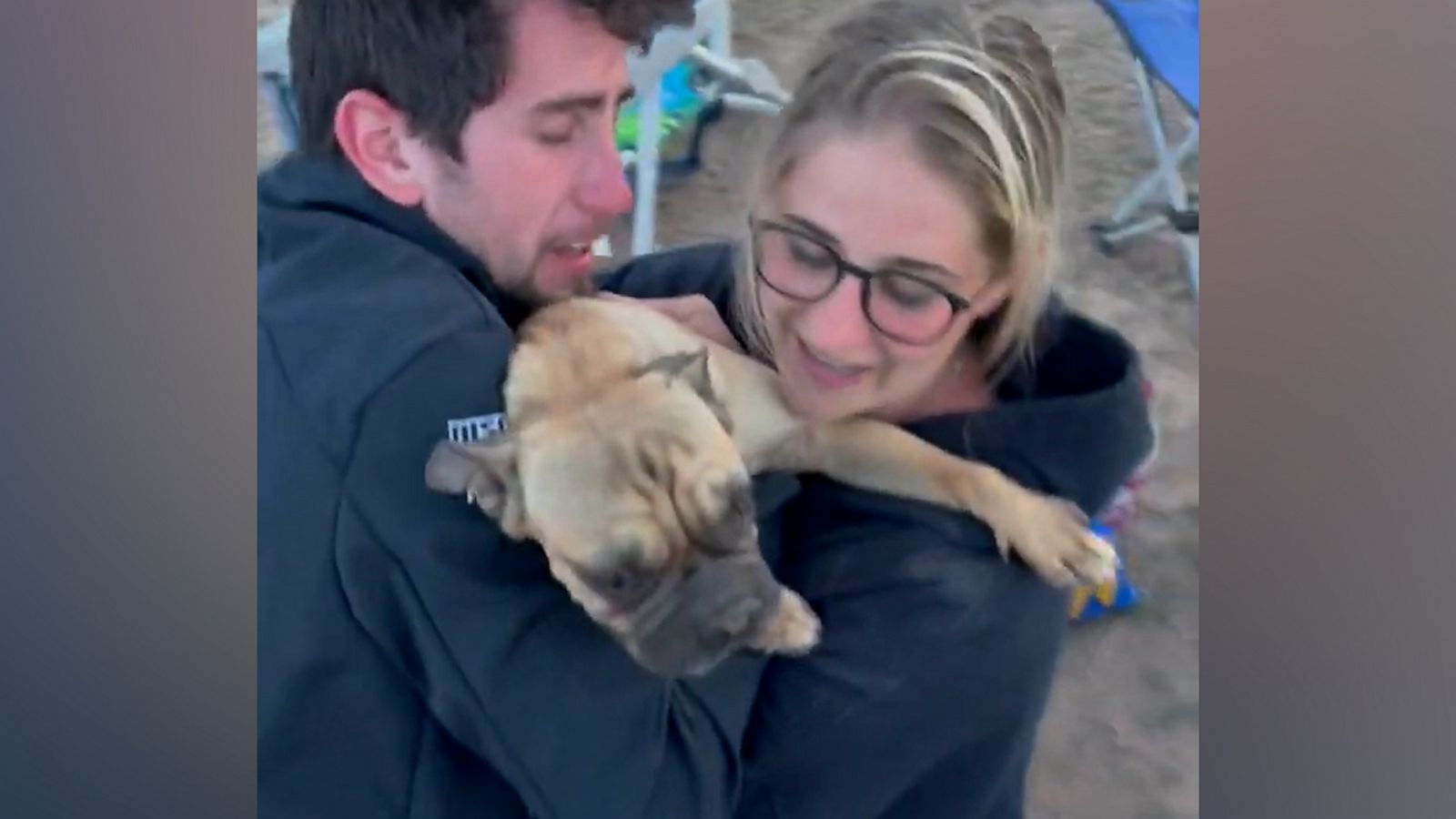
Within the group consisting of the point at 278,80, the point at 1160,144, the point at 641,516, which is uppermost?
the point at 1160,144

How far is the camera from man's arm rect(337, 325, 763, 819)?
1085mm

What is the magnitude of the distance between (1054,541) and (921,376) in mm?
166

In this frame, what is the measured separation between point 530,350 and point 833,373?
241mm

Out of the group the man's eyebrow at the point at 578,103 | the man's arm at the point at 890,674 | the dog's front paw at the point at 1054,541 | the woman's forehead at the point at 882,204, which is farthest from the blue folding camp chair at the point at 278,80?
the dog's front paw at the point at 1054,541

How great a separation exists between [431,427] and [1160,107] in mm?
633

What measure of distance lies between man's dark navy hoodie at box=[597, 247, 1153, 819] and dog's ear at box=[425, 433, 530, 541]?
214mm

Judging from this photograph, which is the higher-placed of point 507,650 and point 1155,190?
point 1155,190

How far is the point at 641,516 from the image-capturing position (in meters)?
1.07

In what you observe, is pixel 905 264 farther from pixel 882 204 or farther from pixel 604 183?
pixel 604 183

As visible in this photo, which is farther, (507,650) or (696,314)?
(696,314)

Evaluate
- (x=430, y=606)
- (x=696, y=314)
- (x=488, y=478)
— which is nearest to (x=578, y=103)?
(x=696, y=314)
